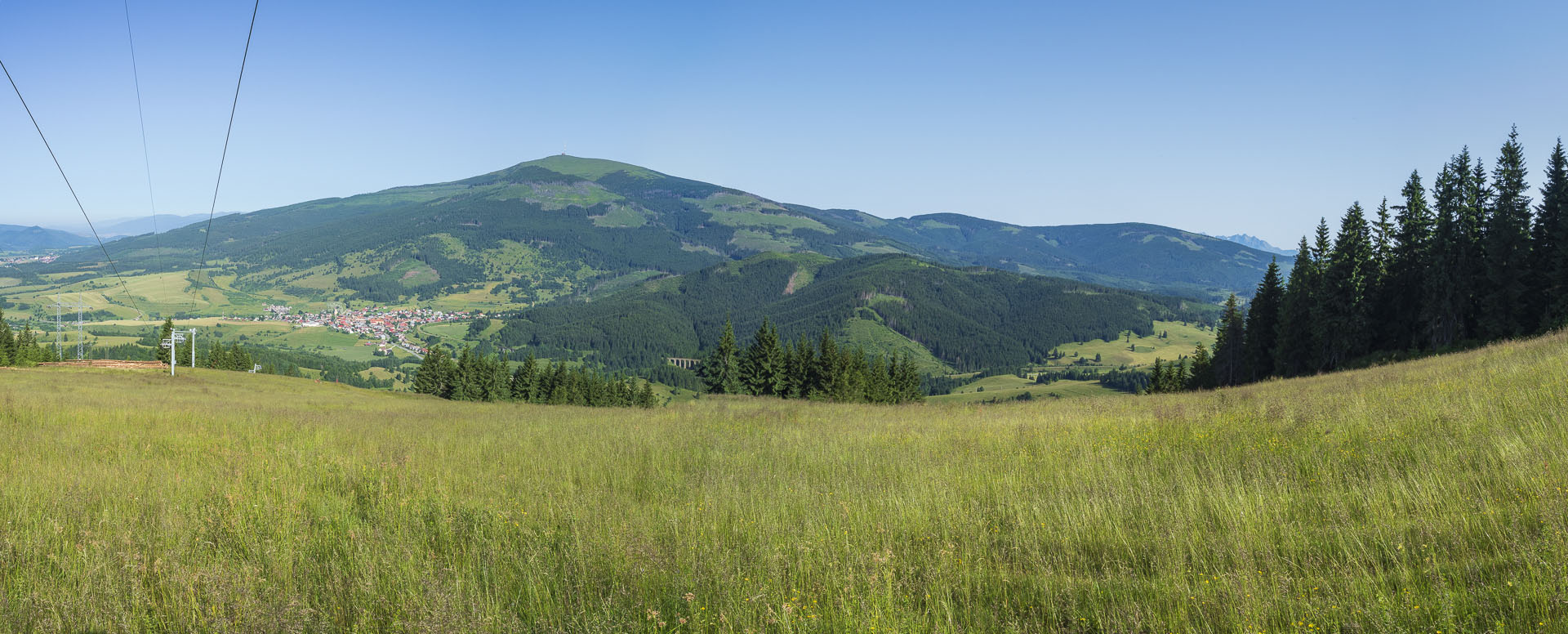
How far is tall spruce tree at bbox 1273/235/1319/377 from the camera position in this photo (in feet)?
150

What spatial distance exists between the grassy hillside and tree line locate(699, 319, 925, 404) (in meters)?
43.6

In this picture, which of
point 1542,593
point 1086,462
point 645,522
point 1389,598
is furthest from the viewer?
point 1086,462

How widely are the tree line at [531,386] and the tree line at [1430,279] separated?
2120 inches

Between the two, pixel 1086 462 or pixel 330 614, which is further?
pixel 1086 462

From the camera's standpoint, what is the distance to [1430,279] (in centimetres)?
3803

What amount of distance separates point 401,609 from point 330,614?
2.04 ft

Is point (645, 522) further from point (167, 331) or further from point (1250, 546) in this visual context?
point (167, 331)

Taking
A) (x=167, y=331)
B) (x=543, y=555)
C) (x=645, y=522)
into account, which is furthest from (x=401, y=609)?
(x=167, y=331)

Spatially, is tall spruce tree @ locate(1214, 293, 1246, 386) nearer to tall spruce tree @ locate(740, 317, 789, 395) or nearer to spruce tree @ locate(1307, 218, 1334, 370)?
spruce tree @ locate(1307, 218, 1334, 370)

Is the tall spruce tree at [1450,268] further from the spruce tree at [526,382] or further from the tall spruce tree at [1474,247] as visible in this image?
the spruce tree at [526,382]

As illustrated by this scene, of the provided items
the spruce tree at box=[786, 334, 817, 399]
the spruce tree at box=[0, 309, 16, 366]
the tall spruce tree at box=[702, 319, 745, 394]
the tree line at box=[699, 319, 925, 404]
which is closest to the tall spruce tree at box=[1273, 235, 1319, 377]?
the tree line at box=[699, 319, 925, 404]

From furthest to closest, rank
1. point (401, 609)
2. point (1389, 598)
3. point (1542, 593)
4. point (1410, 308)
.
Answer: point (1410, 308) < point (401, 609) < point (1389, 598) < point (1542, 593)

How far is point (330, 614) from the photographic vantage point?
4.29m

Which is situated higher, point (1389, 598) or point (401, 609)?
A: point (1389, 598)
